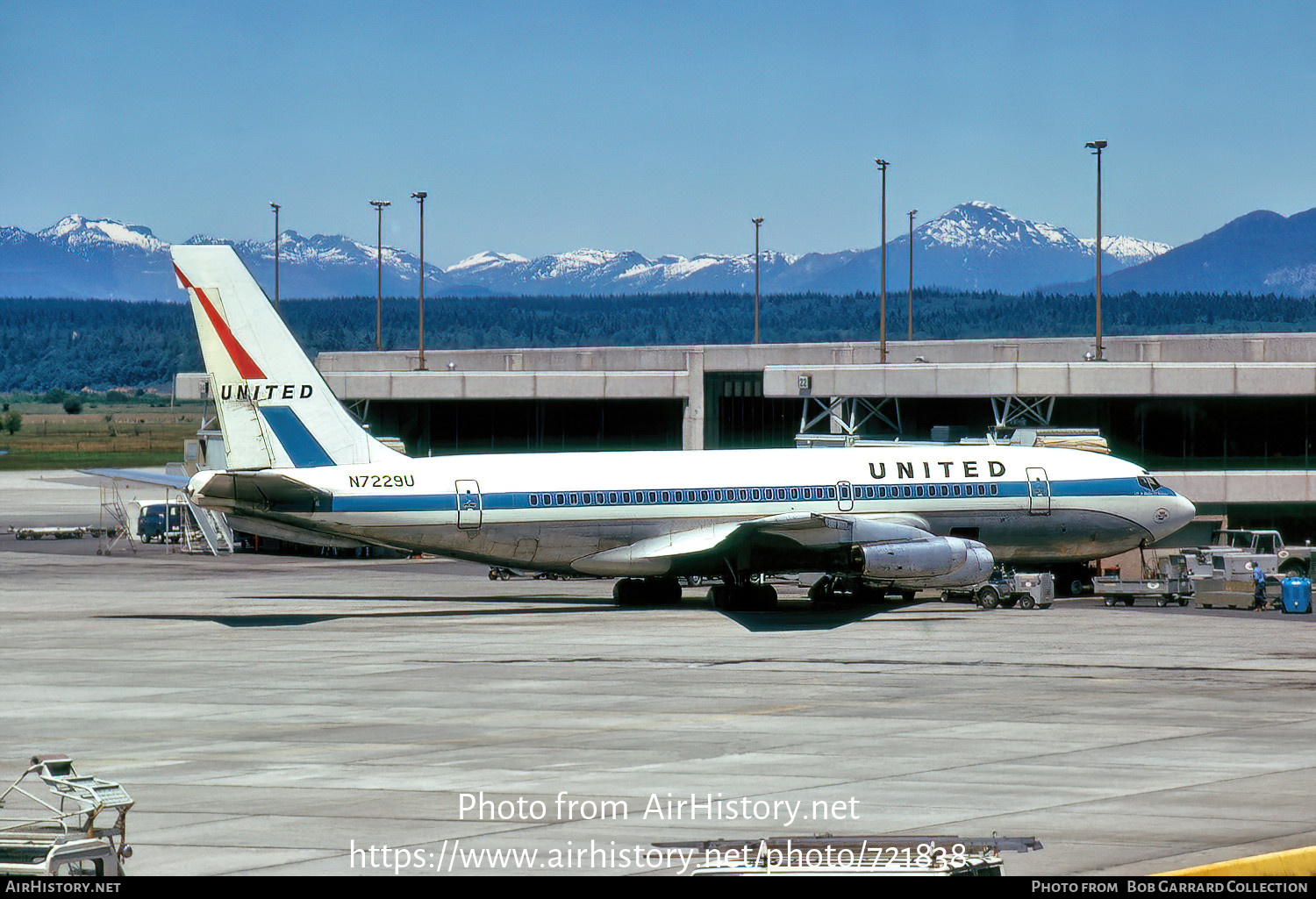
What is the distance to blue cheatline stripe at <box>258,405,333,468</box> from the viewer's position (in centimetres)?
4644

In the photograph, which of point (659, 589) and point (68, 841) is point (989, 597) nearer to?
point (659, 589)

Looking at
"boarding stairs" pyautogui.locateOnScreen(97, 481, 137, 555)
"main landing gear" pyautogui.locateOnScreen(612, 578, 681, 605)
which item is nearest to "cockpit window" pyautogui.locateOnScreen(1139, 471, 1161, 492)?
"main landing gear" pyautogui.locateOnScreen(612, 578, 681, 605)

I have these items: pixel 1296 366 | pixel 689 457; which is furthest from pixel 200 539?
pixel 1296 366

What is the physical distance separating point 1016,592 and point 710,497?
10.1 meters

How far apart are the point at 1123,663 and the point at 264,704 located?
1822cm

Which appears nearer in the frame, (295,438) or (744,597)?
(295,438)

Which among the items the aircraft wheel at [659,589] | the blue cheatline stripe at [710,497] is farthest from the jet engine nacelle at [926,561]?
the aircraft wheel at [659,589]

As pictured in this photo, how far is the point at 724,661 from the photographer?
36.9m

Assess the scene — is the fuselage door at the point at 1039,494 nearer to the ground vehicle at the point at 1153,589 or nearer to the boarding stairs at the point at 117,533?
the ground vehicle at the point at 1153,589

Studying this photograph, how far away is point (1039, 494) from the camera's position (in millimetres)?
51500

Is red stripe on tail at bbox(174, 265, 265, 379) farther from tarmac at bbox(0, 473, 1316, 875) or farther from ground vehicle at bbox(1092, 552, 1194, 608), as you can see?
ground vehicle at bbox(1092, 552, 1194, 608)

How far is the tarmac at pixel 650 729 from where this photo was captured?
63.3 feet

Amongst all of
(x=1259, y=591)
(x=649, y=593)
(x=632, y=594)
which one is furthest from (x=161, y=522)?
(x=1259, y=591)

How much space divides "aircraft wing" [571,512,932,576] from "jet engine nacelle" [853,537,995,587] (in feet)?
1.69
